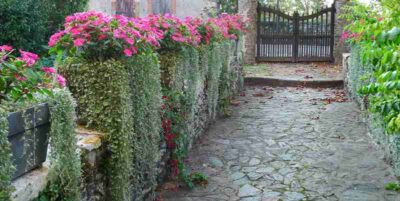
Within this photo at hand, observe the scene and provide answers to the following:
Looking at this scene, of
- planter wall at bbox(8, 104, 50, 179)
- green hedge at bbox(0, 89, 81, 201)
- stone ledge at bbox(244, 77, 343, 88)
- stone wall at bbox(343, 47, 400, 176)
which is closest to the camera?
planter wall at bbox(8, 104, 50, 179)

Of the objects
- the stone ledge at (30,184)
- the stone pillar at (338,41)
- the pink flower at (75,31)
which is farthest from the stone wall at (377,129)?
the stone pillar at (338,41)

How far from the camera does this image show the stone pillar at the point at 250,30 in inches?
583

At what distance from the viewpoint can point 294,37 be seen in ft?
49.3

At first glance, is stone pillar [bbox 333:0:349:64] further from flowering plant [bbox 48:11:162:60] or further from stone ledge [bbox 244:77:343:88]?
flowering plant [bbox 48:11:162:60]

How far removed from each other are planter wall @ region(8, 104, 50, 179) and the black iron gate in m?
13.0

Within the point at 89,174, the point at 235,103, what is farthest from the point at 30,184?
the point at 235,103

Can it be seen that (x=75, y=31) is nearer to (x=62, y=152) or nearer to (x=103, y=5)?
(x=62, y=152)

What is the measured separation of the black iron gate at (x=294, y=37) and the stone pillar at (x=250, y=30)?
0.65 ft

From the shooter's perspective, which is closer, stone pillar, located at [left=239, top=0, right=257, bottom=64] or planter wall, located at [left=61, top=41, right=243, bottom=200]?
planter wall, located at [left=61, top=41, right=243, bottom=200]

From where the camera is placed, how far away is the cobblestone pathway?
4848 millimetres

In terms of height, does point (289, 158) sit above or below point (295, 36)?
below

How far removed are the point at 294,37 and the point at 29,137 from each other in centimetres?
1330

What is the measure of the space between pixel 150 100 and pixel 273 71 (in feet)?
31.5

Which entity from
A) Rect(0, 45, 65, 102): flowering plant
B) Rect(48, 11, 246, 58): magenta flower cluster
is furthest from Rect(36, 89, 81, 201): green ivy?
Rect(48, 11, 246, 58): magenta flower cluster
